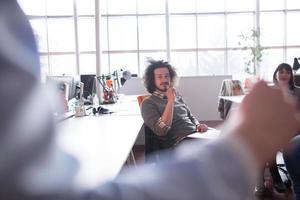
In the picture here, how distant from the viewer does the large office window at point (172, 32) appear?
905 centimetres

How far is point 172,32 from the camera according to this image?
29.9ft

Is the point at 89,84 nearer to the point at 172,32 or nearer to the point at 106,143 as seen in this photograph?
the point at 106,143

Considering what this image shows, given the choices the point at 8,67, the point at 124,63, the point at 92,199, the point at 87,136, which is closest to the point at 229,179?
the point at 92,199

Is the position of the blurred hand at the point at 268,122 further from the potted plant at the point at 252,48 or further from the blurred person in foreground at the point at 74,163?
the potted plant at the point at 252,48

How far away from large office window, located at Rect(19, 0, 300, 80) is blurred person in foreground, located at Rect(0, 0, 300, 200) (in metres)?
8.66

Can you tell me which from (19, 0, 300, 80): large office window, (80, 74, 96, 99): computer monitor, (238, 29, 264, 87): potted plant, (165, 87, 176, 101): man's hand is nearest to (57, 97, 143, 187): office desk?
(165, 87, 176, 101): man's hand

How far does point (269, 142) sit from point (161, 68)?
290 cm

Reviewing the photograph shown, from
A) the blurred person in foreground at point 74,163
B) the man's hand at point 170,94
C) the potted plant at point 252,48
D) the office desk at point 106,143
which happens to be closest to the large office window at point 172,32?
the potted plant at point 252,48

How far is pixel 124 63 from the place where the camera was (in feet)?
30.3

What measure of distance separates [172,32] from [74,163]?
29.0 feet

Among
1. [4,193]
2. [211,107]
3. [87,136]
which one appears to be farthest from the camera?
[211,107]

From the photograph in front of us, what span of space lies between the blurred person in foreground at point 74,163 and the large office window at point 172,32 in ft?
28.4

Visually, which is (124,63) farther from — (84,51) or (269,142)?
(269,142)

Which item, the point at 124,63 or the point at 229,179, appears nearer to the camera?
the point at 229,179
